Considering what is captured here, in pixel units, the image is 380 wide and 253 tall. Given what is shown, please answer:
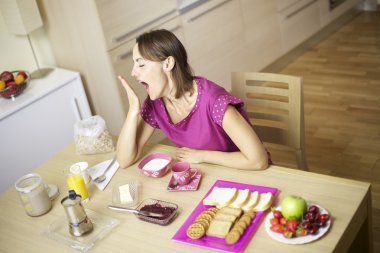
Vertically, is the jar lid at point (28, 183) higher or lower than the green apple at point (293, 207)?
higher

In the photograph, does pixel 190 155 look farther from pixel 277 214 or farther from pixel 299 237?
pixel 299 237

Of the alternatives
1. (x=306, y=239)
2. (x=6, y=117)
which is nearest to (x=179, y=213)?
(x=306, y=239)

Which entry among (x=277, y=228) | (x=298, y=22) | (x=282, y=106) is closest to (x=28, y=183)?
(x=277, y=228)

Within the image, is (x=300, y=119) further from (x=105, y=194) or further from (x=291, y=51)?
(x=291, y=51)

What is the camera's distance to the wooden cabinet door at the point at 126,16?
10.2 feet

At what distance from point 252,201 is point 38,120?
5.79 feet

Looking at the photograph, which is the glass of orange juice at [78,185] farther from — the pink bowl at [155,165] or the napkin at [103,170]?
the pink bowl at [155,165]

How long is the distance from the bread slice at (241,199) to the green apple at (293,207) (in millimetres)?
156

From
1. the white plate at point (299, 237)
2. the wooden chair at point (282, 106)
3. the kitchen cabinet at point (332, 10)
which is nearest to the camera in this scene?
the white plate at point (299, 237)

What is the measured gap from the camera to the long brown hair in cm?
204

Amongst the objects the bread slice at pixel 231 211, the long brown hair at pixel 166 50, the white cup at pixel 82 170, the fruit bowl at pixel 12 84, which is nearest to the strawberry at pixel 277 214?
the bread slice at pixel 231 211

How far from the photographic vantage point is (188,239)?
168cm

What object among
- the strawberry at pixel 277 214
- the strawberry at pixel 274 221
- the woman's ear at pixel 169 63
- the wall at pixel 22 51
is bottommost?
the strawberry at pixel 274 221

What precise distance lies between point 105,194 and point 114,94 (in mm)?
1352
